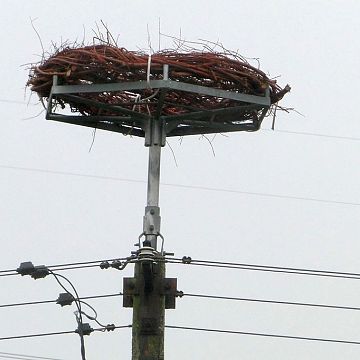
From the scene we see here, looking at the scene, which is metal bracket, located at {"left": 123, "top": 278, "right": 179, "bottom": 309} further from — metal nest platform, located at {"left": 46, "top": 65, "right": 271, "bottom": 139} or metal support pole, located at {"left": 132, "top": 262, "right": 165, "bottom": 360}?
metal nest platform, located at {"left": 46, "top": 65, "right": 271, "bottom": 139}

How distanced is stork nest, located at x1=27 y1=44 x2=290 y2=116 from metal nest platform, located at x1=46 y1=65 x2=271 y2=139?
0.09ft

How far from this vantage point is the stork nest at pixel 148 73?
902 centimetres

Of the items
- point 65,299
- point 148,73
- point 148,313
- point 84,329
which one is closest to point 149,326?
point 148,313

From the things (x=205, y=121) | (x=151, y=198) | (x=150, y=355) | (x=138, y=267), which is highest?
(x=205, y=121)

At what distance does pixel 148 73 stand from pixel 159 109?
661 millimetres

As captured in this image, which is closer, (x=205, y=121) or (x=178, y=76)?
(x=178, y=76)

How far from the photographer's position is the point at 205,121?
32.4 feet

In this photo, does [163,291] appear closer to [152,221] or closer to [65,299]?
[152,221]

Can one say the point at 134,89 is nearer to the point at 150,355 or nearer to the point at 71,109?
the point at 71,109

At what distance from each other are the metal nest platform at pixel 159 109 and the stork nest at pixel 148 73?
0.09ft

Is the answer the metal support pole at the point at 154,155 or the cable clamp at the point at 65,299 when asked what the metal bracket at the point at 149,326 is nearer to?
the cable clamp at the point at 65,299

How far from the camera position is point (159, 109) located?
9.53 metres

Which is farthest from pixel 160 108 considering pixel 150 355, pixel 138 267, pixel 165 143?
pixel 150 355

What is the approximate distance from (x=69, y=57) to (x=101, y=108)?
60 cm
